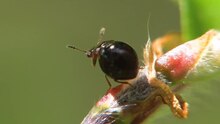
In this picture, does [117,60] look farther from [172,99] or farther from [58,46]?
[58,46]

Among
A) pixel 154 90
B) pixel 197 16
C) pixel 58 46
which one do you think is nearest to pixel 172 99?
pixel 154 90

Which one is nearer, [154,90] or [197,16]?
[154,90]

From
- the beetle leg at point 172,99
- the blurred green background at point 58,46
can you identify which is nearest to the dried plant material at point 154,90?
the beetle leg at point 172,99

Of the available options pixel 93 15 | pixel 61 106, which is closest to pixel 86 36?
pixel 93 15

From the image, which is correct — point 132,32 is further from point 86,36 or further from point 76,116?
point 76,116

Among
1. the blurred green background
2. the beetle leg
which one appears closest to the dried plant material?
the beetle leg
